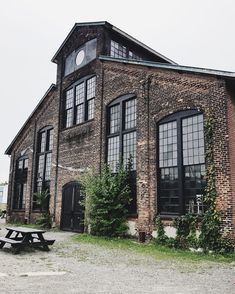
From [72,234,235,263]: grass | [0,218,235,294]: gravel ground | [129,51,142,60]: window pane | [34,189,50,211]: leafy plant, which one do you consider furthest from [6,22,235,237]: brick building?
[0,218,235,294]: gravel ground

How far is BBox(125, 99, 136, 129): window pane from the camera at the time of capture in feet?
49.7

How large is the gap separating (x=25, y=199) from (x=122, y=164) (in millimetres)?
10245

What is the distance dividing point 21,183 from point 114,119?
10.6 meters

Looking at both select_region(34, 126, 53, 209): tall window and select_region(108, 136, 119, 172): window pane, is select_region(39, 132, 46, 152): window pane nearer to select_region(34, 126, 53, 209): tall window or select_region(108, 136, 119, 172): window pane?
select_region(34, 126, 53, 209): tall window

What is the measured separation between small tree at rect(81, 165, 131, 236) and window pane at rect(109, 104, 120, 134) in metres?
2.28

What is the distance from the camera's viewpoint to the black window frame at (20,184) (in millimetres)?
23094

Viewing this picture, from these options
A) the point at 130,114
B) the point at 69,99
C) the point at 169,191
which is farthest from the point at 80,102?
the point at 169,191

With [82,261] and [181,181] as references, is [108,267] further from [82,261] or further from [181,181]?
[181,181]

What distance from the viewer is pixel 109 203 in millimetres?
14094

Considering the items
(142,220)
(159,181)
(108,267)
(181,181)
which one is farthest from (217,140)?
(108,267)

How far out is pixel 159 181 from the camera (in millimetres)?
→ 13273

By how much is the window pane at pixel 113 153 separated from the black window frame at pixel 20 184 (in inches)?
368

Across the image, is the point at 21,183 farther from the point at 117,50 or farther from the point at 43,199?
the point at 117,50

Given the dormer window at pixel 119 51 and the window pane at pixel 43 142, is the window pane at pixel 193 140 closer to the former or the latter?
the dormer window at pixel 119 51
